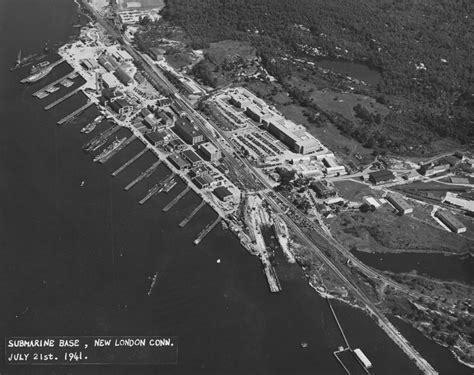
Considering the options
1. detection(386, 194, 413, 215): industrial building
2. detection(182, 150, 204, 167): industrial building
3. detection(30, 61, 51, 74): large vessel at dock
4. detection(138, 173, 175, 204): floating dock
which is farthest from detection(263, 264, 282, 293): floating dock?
detection(30, 61, 51, 74): large vessel at dock

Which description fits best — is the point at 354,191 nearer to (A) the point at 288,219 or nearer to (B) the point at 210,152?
(A) the point at 288,219

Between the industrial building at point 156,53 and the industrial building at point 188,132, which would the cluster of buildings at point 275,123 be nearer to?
the industrial building at point 188,132

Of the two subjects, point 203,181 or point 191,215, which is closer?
point 191,215

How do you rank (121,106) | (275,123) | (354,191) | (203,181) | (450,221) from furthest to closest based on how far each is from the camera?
(121,106) < (275,123) < (354,191) < (203,181) < (450,221)

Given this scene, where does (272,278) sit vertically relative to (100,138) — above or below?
below

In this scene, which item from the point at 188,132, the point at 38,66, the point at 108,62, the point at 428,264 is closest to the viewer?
the point at 428,264

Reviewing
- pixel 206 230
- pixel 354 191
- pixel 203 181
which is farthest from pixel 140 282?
pixel 354 191
